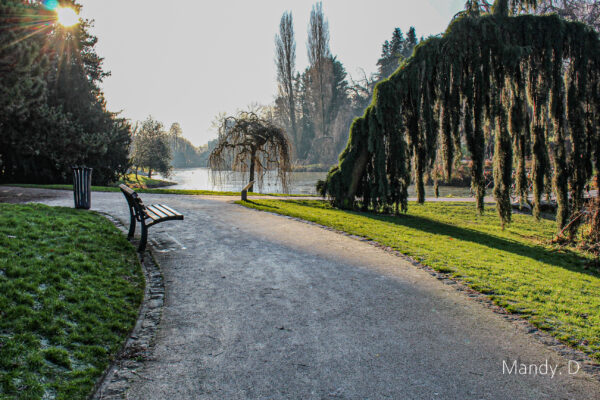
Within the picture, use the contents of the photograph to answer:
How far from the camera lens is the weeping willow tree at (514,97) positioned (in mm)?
7742

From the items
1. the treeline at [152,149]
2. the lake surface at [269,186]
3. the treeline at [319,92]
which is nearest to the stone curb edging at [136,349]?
the lake surface at [269,186]

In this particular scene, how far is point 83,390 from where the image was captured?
261 cm

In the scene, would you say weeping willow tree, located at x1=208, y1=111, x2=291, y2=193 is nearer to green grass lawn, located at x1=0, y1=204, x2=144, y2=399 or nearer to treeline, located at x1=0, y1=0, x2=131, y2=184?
treeline, located at x1=0, y1=0, x2=131, y2=184

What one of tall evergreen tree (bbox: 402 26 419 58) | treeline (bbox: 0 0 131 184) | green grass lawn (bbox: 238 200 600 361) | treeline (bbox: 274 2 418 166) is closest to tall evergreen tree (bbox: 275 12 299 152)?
treeline (bbox: 274 2 418 166)

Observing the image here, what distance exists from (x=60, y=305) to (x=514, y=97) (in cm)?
893

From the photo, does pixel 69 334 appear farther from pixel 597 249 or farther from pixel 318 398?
pixel 597 249

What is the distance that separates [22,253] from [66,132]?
16.8m

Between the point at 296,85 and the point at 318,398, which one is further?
the point at 296,85

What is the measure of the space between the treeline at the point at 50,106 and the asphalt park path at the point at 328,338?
30.6 feet

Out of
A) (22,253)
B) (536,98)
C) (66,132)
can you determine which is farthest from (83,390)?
(66,132)

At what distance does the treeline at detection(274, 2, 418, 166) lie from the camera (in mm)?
58281

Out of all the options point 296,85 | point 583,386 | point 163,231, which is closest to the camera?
point 583,386

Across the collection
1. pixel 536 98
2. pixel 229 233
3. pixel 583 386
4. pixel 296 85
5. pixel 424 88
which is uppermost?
pixel 296 85

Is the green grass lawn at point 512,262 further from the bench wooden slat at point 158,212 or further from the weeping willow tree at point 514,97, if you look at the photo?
the bench wooden slat at point 158,212
